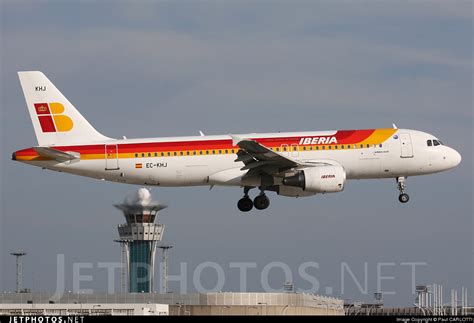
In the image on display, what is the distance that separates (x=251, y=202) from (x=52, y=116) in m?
15.6

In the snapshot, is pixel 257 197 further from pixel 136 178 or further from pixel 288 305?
pixel 288 305

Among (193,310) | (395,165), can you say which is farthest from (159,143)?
(193,310)

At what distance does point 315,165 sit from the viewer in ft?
250

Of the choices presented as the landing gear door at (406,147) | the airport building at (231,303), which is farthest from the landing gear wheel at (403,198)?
the airport building at (231,303)

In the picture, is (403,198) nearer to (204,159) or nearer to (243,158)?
(243,158)

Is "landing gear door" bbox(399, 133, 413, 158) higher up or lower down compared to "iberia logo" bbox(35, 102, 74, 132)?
lower down

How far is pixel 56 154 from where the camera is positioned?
249 ft

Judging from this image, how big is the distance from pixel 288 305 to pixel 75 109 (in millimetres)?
32494

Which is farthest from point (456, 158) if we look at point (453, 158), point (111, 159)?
point (111, 159)

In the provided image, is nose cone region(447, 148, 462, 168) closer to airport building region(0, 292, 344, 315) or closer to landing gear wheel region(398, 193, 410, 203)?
landing gear wheel region(398, 193, 410, 203)

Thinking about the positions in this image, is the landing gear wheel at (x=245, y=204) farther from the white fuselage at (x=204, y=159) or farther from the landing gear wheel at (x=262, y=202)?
the white fuselage at (x=204, y=159)

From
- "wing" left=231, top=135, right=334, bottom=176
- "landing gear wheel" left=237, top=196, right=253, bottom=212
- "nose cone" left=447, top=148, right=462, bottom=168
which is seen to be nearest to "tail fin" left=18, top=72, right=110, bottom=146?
"wing" left=231, top=135, right=334, bottom=176

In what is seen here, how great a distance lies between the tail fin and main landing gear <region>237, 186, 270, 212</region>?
35.0ft

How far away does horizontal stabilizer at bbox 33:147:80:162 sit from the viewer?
2968 inches
